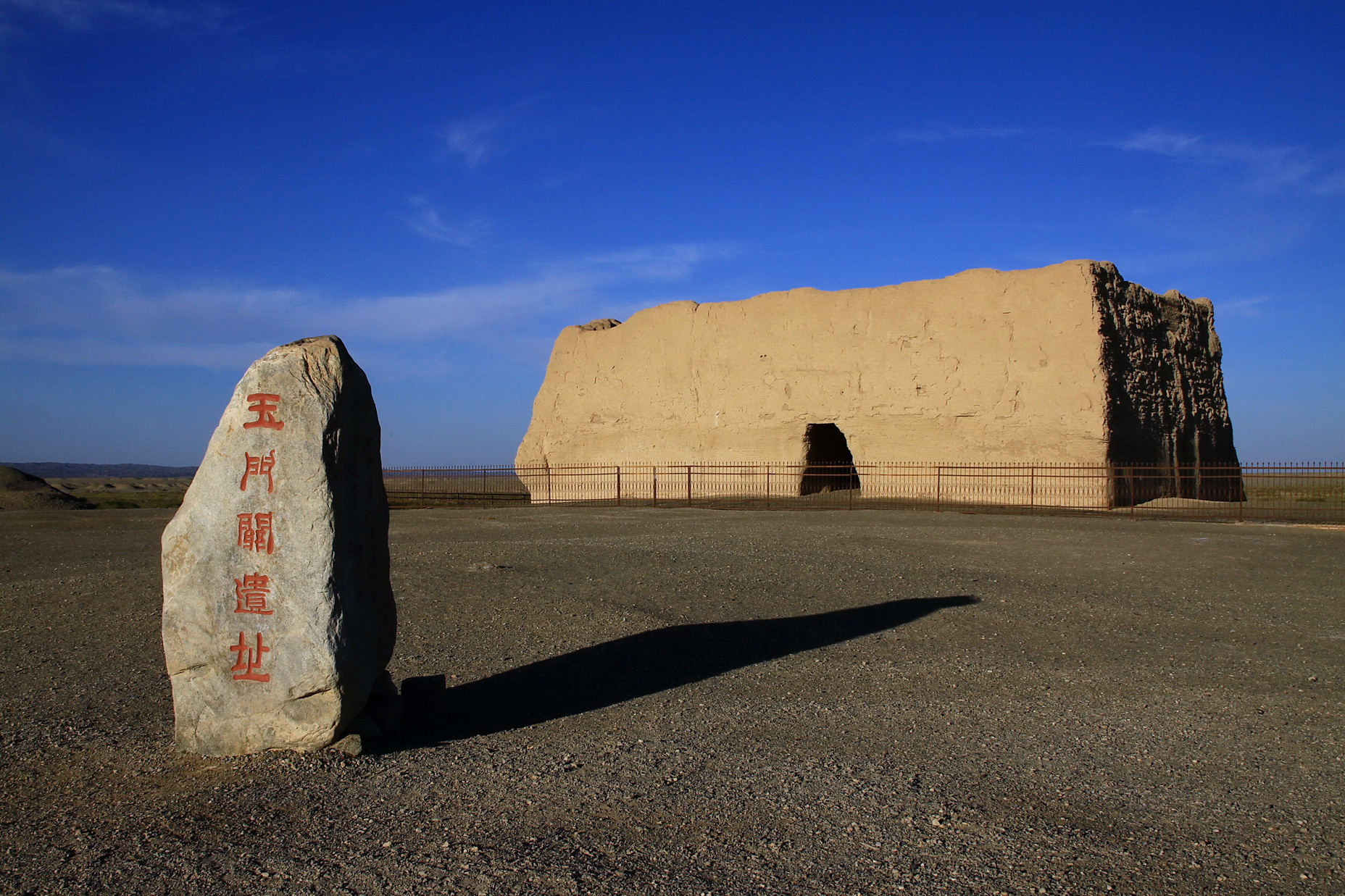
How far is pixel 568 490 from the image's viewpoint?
88.9 feet

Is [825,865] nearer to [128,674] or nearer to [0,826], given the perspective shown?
[0,826]

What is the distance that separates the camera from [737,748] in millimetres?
4645

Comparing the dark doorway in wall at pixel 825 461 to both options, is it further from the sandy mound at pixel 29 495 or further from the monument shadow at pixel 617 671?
the sandy mound at pixel 29 495

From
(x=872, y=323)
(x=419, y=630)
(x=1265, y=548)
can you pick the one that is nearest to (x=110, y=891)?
(x=419, y=630)

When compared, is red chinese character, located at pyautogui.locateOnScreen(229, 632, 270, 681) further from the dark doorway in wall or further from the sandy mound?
the sandy mound

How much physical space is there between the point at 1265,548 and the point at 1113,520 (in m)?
3.90

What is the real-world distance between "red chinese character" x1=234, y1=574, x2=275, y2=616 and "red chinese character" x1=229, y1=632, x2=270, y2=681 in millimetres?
115

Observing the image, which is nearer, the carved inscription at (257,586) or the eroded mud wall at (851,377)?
the carved inscription at (257,586)

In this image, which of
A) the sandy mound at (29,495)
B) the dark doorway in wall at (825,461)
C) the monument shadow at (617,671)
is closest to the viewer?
the monument shadow at (617,671)

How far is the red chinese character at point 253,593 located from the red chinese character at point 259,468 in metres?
0.44

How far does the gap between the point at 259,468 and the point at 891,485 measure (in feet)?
62.8

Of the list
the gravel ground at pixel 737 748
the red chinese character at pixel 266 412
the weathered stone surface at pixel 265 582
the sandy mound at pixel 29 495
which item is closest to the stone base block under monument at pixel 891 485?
the gravel ground at pixel 737 748

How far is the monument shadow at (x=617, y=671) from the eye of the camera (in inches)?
203

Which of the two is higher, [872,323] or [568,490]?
[872,323]
